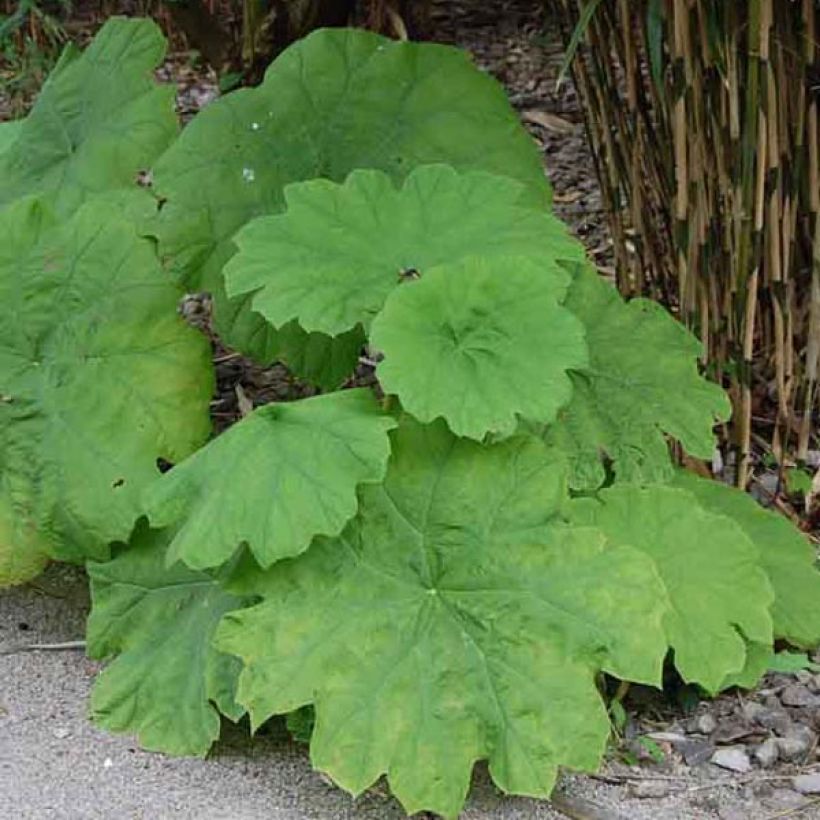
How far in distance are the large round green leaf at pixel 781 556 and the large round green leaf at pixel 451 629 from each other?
375 mm

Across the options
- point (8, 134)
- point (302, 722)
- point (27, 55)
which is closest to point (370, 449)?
point (302, 722)

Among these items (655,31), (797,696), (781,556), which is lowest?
(797,696)

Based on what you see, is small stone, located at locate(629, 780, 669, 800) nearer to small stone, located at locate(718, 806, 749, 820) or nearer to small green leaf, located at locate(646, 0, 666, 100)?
small stone, located at locate(718, 806, 749, 820)

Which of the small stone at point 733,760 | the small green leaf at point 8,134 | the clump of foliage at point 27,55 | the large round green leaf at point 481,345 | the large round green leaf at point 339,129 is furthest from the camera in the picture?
the clump of foliage at point 27,55

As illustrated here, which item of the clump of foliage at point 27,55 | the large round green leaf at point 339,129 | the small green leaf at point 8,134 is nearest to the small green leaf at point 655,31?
the large round green leaf at point 339,129

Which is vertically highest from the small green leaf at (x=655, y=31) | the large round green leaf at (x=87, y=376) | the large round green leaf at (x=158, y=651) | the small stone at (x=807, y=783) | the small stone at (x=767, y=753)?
the small green leaf at (x=655, y=31)

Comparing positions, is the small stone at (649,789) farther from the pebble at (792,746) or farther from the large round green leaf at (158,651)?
the large round green leaf at (158,651)

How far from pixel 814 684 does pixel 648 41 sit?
94 centimetres

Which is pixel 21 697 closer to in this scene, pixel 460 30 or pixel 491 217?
pixel 491 217

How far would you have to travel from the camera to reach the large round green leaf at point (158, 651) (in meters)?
2.07

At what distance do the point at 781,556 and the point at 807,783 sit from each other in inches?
13.6

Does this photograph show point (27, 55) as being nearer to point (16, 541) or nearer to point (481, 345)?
point (16, 541)

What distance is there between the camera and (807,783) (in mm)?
2105

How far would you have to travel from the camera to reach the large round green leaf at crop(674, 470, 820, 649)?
89.1 inches
